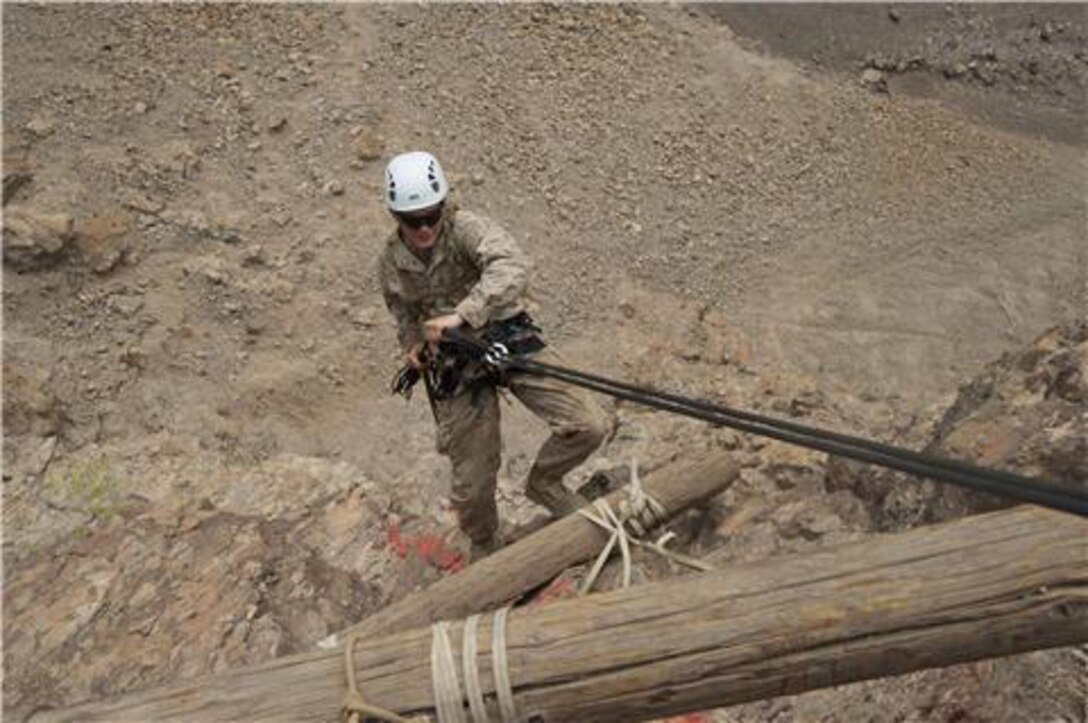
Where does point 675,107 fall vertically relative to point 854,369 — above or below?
above

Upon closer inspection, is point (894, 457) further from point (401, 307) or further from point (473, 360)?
point (401, 307)

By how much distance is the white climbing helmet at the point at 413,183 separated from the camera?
5285 mm

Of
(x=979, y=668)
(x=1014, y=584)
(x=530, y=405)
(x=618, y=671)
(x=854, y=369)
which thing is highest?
(x=1014, y=584)

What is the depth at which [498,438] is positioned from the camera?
627 centimetres

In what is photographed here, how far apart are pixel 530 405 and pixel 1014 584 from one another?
3.43m

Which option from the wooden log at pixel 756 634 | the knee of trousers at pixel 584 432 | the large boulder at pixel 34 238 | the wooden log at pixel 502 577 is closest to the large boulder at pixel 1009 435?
the wooden log at pixel 502 577

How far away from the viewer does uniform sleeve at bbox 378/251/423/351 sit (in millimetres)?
5863

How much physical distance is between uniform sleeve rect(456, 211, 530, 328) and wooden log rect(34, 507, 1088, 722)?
239 cm

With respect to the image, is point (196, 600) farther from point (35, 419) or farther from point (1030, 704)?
point (1030, 704)

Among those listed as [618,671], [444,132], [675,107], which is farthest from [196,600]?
[675,107]

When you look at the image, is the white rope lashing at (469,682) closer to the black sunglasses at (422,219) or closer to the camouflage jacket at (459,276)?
the camouflage jacket at (459,276)

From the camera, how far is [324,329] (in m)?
9.84

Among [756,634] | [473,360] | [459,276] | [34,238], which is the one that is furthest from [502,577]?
[34,238]

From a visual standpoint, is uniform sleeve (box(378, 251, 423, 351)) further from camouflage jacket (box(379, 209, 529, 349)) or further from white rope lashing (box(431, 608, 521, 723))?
white rope lashing (box(431, 608, 521, 723))
